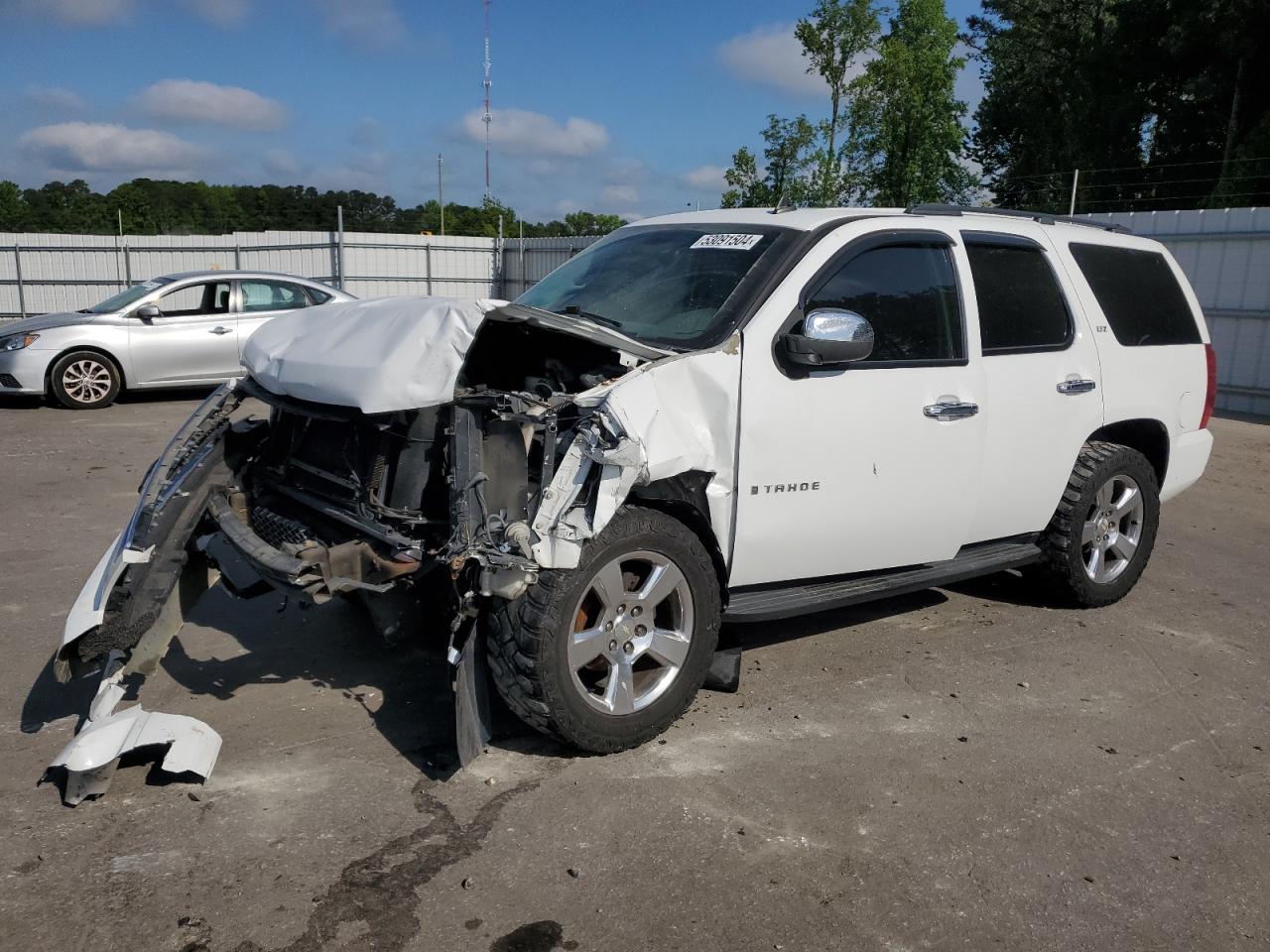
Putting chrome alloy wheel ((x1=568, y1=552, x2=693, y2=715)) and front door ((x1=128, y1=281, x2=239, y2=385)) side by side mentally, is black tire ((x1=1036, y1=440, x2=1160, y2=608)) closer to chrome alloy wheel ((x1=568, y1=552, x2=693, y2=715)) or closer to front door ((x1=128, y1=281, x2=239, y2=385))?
chrome alloy wheel ((x1=568, y1=552, x2=693, y2=715))

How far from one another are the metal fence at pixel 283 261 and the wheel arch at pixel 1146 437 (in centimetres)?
1726

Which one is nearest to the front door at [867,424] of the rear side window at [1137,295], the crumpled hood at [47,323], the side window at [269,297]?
the rear side window at [1137,295]

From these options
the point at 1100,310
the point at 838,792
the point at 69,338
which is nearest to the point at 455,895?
the point at 838,792

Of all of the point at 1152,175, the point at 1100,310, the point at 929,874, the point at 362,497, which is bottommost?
the point at 929,874

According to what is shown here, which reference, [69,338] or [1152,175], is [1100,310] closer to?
[69,338]

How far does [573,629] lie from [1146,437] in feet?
12.6

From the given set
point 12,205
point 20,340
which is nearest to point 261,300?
point 20,340

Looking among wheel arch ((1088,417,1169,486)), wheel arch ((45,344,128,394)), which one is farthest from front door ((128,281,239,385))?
wheel arch ((1088,417,1169,486))

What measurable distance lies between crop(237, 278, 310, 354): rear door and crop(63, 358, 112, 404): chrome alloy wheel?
1.50 m

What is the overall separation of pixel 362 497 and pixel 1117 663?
139 inches

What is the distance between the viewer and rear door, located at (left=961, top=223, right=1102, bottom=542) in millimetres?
4812

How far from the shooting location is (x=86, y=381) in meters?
11.7

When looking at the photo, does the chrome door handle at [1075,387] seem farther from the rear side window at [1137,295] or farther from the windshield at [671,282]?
the windshield at [671,282]

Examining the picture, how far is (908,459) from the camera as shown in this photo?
4.44 meters
